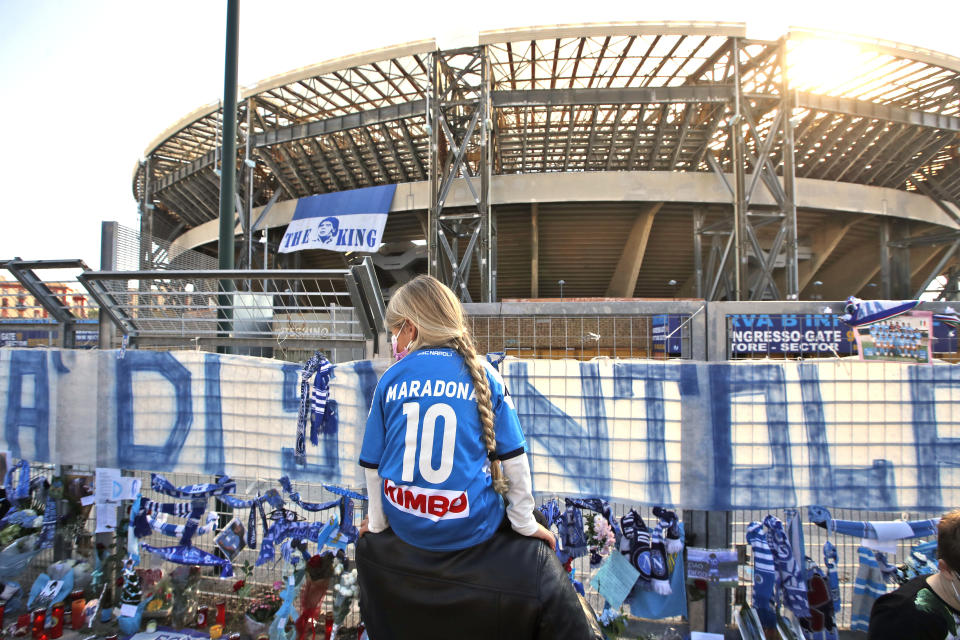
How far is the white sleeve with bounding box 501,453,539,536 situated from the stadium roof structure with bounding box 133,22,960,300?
562 inches

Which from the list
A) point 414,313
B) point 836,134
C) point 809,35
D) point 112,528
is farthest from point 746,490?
point 836,134

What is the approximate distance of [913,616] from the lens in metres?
1.67

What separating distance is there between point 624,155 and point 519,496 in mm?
22399

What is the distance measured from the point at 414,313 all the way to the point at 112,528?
3.27m

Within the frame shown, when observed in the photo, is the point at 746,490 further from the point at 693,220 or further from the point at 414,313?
the point at 693,220

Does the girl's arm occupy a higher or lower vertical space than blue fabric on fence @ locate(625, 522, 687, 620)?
higher

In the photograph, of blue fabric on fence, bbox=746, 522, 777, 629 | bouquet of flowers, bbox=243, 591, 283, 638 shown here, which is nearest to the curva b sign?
blue fabric on fence, bbox=746, 522, 777, 629

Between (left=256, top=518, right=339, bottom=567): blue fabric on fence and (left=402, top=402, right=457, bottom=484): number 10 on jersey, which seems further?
(left=256, top=518, right=339, bottom=567): blue fabric on fence

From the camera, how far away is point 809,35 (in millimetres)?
13695

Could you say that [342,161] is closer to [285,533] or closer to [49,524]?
[49,524]

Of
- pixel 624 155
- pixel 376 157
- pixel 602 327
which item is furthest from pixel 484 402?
pixel 624 155

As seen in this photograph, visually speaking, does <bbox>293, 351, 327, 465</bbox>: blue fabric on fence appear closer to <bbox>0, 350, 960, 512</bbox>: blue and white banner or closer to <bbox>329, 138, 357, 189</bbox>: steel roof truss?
<bbox>0, 350, 960, 512</bbox>: blue and white banner

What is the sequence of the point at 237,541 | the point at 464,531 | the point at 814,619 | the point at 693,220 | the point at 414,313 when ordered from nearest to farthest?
A: the point at 464,531 → the point at 414,313 → the point at 814,619 → the point at 237,541 → the point at 693,220

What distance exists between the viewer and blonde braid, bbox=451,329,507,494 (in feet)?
4.77
